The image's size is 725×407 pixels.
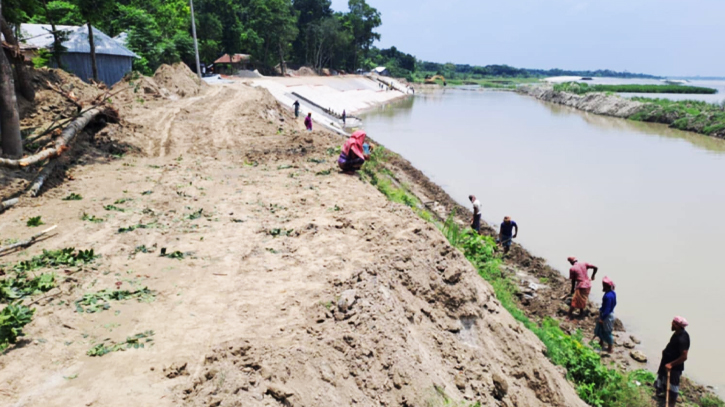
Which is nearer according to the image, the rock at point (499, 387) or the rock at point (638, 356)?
the rock at point (499, 387)

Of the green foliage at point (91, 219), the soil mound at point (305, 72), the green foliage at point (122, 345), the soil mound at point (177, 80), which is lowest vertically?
the green foliage at point (122, 345)

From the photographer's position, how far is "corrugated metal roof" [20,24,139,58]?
2291 cm

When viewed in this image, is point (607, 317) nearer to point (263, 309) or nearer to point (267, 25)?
point (263, 309)

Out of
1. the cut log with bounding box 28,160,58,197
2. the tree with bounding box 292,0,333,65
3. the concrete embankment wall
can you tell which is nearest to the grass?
the concrete embankment wall

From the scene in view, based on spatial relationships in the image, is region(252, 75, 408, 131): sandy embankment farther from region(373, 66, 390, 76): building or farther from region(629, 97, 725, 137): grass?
region(629, 97, 725, 137): grass

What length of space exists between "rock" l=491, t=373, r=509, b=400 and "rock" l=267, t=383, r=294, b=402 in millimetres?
3146

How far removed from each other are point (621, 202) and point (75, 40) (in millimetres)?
27807

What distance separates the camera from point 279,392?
156 inches

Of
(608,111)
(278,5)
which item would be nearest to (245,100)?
(278,5)

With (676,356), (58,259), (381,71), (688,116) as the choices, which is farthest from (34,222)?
(381,71)

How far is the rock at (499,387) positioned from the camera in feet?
19.5

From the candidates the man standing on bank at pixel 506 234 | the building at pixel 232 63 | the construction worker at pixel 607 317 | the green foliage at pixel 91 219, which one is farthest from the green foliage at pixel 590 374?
the building at pixel 232 63

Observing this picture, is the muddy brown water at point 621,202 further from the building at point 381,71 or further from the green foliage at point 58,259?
the building at point 381,71

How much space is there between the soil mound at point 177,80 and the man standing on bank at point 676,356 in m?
25.4
